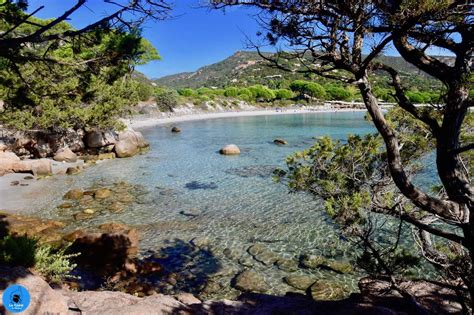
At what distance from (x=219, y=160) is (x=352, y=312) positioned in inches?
710

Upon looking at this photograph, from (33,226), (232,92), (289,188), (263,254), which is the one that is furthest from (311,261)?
(232,92)

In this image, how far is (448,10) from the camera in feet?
9.71

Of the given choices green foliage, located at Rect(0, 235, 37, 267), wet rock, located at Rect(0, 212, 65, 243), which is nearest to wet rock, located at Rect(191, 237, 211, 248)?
wet rock, located at Rect(0, 212, 65, 243)

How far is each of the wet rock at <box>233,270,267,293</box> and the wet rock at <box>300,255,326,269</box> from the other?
1318mm

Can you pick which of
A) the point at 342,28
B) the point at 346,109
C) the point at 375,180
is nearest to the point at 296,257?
the point at 375,180

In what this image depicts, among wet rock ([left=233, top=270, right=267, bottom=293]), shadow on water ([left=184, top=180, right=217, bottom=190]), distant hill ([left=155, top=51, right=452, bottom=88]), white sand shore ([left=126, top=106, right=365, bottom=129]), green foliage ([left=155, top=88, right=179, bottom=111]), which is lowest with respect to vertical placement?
wet rock ([left=233, top=270, right=267, bottom=293])

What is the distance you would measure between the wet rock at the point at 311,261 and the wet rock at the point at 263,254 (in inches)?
27.5

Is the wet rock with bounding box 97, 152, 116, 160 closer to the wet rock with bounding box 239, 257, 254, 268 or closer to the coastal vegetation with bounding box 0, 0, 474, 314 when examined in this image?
the coastal vegetation with bounding box 0, 0, 474, 314

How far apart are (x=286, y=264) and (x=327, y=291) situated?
144 cm

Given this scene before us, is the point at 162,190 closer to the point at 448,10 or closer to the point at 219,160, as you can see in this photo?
the point at 219,160

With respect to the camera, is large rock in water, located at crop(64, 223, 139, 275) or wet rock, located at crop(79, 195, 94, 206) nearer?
large rock in water, located at crop(64, 223, 139, 275)

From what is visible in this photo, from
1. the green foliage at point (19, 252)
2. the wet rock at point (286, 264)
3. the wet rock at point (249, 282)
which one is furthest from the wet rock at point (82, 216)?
the wet rock at point (286, 264)

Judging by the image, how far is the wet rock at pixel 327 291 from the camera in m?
6.99

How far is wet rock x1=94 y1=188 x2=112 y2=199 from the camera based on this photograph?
13.9 m
